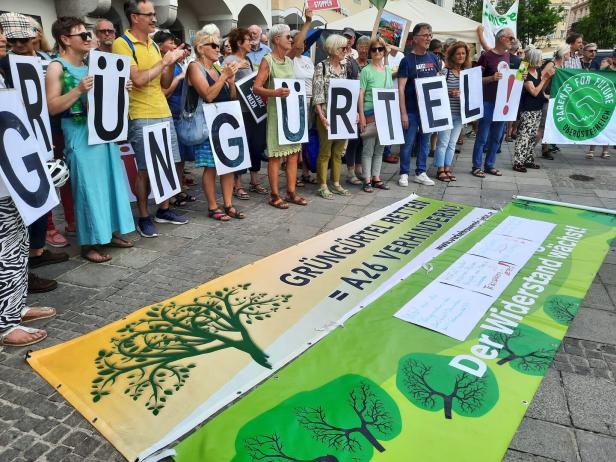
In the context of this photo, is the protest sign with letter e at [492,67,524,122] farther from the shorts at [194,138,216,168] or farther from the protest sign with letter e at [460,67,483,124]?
the shorts at [194,138,216,168]

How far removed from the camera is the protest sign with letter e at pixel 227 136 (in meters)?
4.64

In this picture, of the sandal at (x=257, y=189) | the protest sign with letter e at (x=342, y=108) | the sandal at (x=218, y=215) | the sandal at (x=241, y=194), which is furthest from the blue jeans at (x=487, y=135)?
the sandal at (x=218, y=215)

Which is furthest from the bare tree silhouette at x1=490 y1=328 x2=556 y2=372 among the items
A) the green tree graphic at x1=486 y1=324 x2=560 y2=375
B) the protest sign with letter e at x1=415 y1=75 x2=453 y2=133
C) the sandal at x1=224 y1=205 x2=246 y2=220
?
the protest sign with letter e at x1=415 y1=75 x2=453 y2=133

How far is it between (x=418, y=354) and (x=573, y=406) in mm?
773

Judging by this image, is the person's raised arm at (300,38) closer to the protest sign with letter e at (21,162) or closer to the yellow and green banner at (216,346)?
the yellow and green banner at (216,346)

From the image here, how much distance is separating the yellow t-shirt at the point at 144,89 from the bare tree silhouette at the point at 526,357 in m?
3.38

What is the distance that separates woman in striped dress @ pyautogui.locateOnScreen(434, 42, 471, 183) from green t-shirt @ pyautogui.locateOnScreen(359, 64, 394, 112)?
1.01 meters

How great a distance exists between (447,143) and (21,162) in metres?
5.51

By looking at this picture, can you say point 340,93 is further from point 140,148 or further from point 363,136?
point 140,148

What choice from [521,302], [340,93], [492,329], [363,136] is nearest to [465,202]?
[363,136]

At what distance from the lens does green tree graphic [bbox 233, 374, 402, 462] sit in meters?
1.89

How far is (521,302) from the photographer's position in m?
3.15

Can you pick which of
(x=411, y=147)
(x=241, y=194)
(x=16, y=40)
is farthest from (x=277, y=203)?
(x=16, y=40)

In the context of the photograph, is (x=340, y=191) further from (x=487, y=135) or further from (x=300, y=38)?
(x=487, y=135)
